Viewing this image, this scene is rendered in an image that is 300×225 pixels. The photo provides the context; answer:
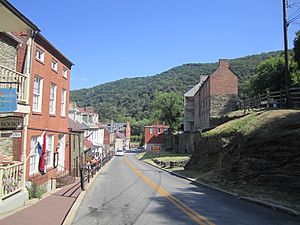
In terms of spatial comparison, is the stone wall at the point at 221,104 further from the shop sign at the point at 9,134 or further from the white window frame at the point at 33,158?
the shop sign at the point at 9,134

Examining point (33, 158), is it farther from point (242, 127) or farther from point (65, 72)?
point (242, 127)

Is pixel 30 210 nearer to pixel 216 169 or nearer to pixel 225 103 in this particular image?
pixel 216 169

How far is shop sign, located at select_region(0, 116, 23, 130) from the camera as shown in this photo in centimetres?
1125

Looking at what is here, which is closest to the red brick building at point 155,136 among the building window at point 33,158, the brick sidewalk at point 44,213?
the building window at point 33,158

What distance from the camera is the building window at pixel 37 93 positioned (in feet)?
57.1

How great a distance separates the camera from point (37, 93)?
58.6ft

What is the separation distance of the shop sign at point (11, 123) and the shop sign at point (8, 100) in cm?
186

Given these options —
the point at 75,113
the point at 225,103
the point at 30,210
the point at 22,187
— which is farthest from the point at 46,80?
the point at 225,103

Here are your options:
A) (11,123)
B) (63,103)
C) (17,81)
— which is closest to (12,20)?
(17,81)

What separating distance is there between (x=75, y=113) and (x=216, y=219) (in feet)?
118

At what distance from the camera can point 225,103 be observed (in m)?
51.1

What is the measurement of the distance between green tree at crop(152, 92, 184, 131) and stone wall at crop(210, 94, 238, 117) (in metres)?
36.6

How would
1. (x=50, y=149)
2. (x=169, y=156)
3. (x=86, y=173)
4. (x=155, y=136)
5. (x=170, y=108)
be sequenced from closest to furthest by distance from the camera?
1. (x=50, y=149)
2. (x=86, y=173)
3. (x=169, y=156)
4. (x=170, y=108)
5. (x=155, y=136)

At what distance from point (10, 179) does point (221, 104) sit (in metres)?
43.1
